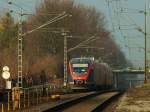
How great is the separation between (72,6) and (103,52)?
22.7 metres

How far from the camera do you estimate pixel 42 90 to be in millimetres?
44750

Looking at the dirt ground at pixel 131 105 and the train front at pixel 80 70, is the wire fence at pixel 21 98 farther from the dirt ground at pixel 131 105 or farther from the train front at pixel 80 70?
the train front at pixel 80 70

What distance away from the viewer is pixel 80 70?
61594 mm

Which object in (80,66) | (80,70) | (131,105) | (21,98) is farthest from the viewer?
(80,70)

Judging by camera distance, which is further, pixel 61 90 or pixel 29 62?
pixel 29 62

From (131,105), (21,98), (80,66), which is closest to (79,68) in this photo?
(80,66)

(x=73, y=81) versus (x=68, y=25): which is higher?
(x=68, y=25)

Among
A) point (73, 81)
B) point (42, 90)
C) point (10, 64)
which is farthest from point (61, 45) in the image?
point (42, 90)

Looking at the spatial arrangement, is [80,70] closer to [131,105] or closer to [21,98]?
[21,98]

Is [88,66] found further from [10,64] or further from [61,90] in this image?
[10,64]

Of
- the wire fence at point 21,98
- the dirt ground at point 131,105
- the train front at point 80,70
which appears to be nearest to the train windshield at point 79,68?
the train front at point 80,70

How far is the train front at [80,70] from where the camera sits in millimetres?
61469

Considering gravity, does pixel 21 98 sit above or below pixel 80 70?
below

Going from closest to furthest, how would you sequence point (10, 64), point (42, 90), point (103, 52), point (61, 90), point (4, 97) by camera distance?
point (4, 97) → point (42, 90) → point (61, 90) → point (10, 64) → point (103, 52)
